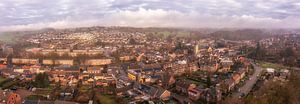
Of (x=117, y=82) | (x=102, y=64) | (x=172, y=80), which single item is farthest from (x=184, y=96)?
(x=102, y=64)

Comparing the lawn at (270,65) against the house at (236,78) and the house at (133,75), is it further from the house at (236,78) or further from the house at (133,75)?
→ the house at (133,75)

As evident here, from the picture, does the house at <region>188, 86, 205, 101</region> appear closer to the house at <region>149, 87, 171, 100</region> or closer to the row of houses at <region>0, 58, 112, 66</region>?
the house at <region>149, 87, 171, 100</region>

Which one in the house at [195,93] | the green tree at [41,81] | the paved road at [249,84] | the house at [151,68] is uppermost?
the green tree at [41,81]

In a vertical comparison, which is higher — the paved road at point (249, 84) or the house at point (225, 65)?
the house at point (225, 65)

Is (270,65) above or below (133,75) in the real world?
below

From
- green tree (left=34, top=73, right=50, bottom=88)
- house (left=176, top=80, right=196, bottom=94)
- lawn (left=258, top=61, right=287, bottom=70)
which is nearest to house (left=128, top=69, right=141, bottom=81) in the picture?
house (left=176, top=80, right=196, bottom=94)

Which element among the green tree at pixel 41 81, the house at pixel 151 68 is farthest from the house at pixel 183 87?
the green tree at pixel 41 81

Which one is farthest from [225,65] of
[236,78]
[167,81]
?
[167,81]

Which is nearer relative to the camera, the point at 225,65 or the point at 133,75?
the point at 133,75

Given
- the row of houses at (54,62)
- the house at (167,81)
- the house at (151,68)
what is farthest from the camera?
the row of houses at (54,62)

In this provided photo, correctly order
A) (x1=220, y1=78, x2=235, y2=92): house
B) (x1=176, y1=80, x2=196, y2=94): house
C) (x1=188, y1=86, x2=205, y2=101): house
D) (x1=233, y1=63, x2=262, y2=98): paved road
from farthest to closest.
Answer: (x1=233, y1=63, x2=262, y2=98): paved road
(x1=220, y1=78, x2=235, y2=92): house
(x1=176, y1=80, x2=196, y2=94): house
(x1=188, y1=86, x2=205, y2=101): house

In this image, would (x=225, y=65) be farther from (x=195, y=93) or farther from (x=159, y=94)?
(x=159, y=94)
